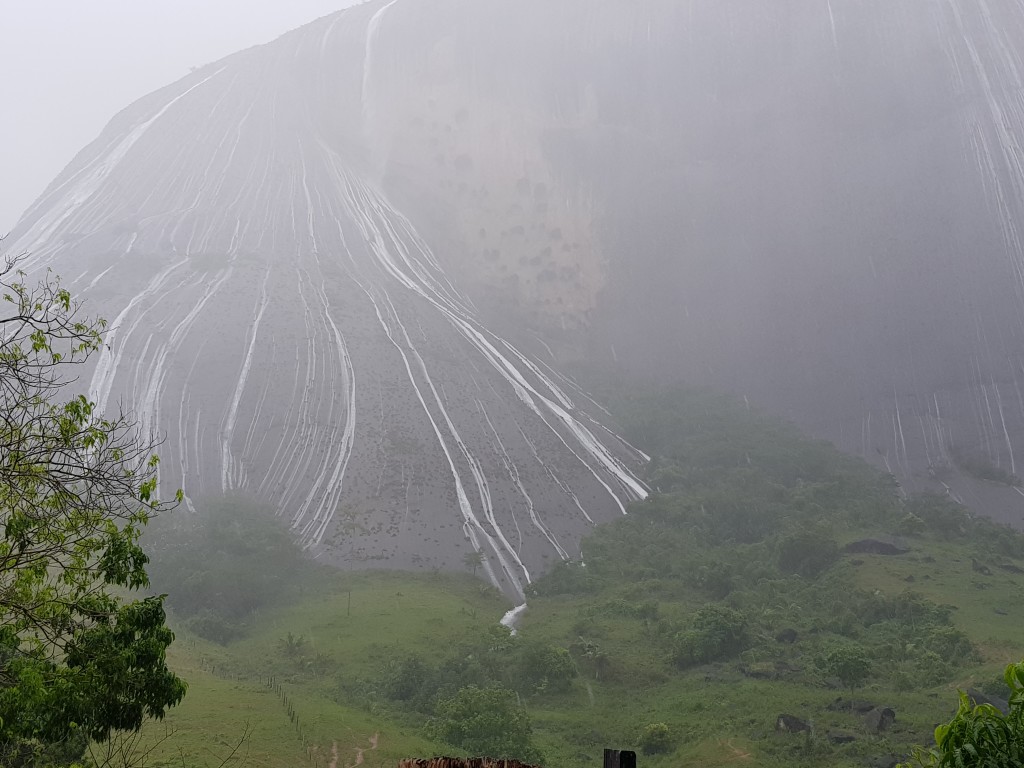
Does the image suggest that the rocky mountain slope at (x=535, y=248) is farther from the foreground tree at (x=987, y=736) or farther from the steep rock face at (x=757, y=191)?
the foreground tree at (x=987, y=736)

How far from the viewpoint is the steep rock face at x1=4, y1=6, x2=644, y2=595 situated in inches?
1174

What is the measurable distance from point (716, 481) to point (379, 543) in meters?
15.8

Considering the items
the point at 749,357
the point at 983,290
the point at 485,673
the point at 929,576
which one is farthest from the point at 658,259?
the point at 485,673

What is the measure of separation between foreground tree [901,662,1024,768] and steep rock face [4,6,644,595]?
2456 cm

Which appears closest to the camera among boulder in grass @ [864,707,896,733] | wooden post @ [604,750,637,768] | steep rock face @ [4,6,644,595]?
wooden post @ [604,750,637,768]

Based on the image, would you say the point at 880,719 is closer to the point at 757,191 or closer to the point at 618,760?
the point at 618,760

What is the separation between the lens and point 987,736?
2.64 metres

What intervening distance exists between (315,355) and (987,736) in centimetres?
3570

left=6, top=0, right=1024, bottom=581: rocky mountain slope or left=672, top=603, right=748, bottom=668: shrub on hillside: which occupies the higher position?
left=6, top=0, right=1024, bottom=581: rocky mountain slope

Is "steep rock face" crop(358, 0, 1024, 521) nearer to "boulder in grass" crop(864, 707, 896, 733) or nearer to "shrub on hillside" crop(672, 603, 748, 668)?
"shrub on hillside" crop(672, 603, 748, 668)

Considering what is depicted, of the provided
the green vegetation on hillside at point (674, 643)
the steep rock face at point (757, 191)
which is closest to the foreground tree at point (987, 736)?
the green vegetation on hillside at point (674, 643)

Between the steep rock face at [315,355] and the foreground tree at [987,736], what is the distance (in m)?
24.6

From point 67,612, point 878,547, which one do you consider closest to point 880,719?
point 67,612

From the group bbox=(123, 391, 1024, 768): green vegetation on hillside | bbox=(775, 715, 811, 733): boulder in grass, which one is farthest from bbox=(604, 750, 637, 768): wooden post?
bbox=(775, 715, 811, 733): boulder in grass
